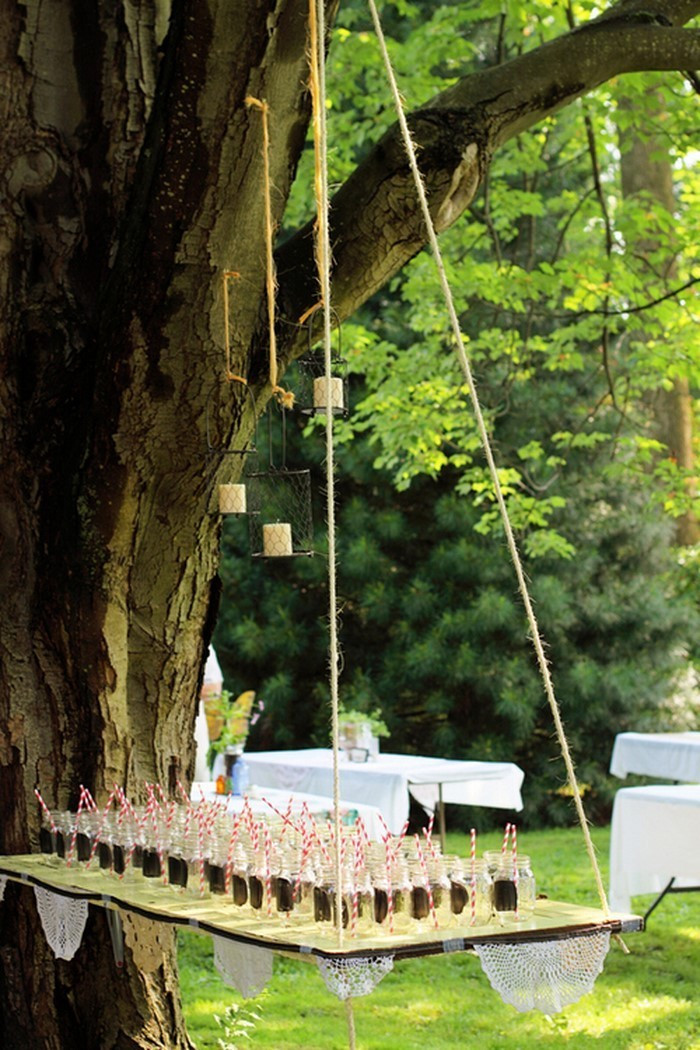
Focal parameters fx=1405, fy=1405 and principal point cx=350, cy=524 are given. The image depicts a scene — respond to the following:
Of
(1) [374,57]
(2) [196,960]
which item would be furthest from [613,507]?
(2) [196,960]

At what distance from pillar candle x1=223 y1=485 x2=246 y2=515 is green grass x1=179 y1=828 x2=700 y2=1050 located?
2578 millimetres

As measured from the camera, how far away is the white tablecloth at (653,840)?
6.14m

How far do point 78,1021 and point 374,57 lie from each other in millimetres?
6038

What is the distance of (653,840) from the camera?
20.7 ft

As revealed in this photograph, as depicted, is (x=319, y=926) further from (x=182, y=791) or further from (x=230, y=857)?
(x=182, y=791)

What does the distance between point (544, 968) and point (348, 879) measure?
445 mm

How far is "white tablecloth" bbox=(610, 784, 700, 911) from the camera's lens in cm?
614

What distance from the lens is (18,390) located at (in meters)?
4.19

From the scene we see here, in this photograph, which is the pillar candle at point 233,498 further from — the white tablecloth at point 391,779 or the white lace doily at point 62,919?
the white tablecloth at point 391,779

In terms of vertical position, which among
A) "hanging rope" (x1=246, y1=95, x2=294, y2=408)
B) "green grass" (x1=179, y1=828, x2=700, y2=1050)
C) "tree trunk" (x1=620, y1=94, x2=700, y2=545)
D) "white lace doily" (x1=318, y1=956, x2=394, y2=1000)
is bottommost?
"green grass" (x1=179, y1=828, x2=700, y2=1050)

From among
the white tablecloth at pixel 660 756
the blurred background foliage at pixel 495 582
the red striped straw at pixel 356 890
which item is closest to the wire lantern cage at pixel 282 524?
the red striped straw at pixel 356 890

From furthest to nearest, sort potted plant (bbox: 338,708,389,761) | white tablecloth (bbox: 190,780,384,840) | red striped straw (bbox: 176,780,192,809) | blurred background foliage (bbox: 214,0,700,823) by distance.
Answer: blurred background foliage (bbox: 214,0,700,823)
potted plant (bbox: 338,708,389,761)
white tablecloth (bbox: 190,780,384,840)
red striped straw (bbox: 176,780,192,809)

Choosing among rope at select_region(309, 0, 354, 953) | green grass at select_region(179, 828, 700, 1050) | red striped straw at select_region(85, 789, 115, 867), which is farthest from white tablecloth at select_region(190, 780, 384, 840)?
rope at select_region(309, 0, 354, 953)

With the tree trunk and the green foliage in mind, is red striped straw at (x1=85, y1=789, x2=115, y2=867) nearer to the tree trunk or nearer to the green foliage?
the green foliage
